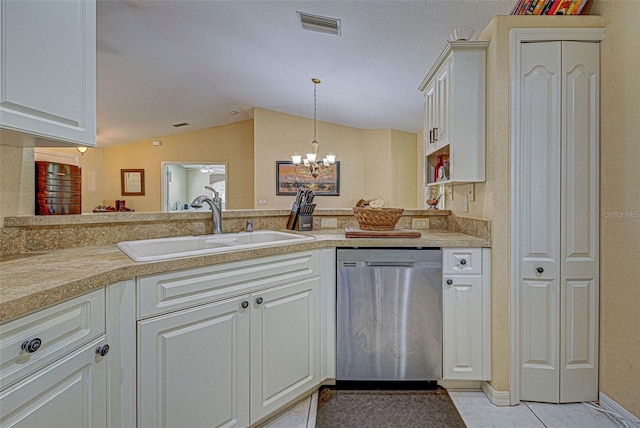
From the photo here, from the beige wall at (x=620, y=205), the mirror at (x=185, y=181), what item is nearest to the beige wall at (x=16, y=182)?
the beige wall at (x=620, y=205)

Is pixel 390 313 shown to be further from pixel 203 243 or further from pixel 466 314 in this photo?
pixel 203 243

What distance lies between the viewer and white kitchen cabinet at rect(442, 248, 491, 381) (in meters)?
1.89

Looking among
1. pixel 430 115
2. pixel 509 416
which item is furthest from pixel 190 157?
pixel 509 416

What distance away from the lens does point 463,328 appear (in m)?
1.91

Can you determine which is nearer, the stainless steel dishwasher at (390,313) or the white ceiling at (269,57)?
the stainless steel dishwasher at (390,313)

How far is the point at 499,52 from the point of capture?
5.95ft

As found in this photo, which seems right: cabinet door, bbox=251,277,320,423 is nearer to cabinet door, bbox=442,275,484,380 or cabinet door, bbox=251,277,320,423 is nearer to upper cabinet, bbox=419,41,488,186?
cabinet door, bbox=442,275,484,380

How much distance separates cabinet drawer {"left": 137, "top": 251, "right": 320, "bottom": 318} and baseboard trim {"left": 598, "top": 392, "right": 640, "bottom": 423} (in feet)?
5.58

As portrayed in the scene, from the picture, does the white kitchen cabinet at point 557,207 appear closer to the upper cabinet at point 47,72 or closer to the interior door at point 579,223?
the interior door at point 579,223

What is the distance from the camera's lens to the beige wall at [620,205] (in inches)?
62.2

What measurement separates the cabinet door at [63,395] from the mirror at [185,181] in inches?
275

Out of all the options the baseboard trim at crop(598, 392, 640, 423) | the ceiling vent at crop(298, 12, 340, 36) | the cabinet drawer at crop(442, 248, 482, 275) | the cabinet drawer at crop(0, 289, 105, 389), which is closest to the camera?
the cabinet drawer at crop(0, 289, 105, 389)

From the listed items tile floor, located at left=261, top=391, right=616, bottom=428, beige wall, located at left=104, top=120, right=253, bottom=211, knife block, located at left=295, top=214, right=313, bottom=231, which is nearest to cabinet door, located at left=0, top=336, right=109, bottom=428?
tile floor, located at left=261, top=391, right=616, bottom=428

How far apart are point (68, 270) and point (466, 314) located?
1876 millimetres
